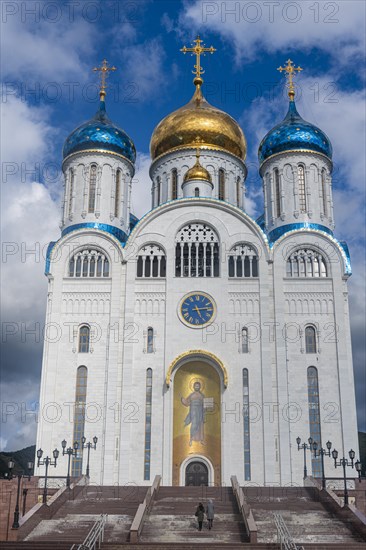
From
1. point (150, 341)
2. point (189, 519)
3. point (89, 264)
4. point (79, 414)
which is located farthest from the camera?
point (89, 264)

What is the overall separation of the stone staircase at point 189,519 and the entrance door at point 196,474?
Result: 4.34m

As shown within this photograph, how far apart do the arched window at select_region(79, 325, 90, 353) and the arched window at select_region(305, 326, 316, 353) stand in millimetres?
9645

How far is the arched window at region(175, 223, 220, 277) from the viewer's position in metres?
30.5

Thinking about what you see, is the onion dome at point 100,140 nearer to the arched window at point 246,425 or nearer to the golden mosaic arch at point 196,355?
the golden mosaic arch at point 196,355

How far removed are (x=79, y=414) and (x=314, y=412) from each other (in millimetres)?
9896

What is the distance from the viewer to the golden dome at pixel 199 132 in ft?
119

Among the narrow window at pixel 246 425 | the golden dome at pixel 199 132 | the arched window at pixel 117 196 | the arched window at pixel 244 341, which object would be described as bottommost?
the narrow window at pixel 246 425

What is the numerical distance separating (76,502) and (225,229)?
14543mm

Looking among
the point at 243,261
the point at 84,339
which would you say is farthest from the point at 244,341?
the point at 84,339

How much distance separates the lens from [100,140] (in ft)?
109

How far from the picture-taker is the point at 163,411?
2798 cm

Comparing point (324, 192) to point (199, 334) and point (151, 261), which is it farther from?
point (199, 334)

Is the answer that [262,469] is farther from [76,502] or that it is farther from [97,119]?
[97,119]

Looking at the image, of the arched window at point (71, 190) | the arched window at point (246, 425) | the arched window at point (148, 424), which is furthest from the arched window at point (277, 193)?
the arched window at point (148, 424)
